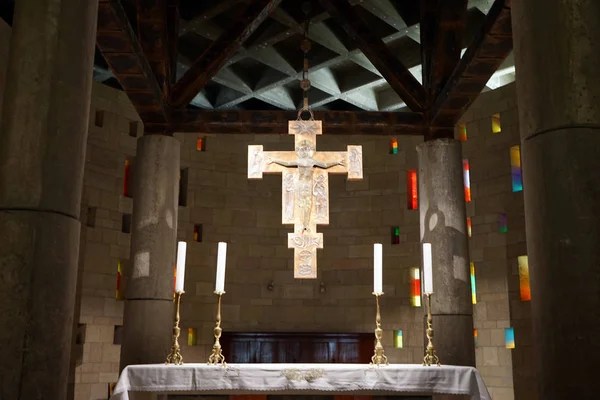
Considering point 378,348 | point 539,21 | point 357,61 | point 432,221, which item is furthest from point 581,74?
point 357,61

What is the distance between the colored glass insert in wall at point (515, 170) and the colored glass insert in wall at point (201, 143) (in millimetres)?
6018

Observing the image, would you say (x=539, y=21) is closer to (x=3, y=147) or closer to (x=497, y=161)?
(x=3, y=147)

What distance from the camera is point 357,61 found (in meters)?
12.2

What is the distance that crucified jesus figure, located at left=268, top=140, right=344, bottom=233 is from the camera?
26.6ft

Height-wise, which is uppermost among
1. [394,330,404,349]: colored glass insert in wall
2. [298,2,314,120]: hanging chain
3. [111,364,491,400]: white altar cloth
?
[298,2,314,120]: hanging chain

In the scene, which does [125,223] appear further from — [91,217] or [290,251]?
[290,251]

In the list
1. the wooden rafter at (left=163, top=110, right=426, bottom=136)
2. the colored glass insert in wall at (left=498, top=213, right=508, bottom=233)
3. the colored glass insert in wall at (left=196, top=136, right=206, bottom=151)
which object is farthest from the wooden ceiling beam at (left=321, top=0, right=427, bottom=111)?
the colored glass insert in wall at (left=196, top=136, right=206, bottom=151)

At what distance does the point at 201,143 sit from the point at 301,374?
325 inches

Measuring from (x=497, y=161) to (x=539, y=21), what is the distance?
7.94m

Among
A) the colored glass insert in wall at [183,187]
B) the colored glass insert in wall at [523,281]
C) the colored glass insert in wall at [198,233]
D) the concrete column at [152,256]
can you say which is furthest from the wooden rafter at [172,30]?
the colored glass insert in wall at [523,281]

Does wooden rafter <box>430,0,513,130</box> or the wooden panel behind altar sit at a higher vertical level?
wooden rafter <box>430,0,513,130</box>

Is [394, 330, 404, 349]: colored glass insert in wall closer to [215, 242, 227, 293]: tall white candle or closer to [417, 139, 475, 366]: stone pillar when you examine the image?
[417, 139, 475, 366]: stone pillar

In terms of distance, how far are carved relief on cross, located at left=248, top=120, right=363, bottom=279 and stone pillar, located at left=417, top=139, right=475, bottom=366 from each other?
142 centimetres

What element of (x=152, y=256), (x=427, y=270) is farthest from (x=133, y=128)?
(x=427, y=270)
